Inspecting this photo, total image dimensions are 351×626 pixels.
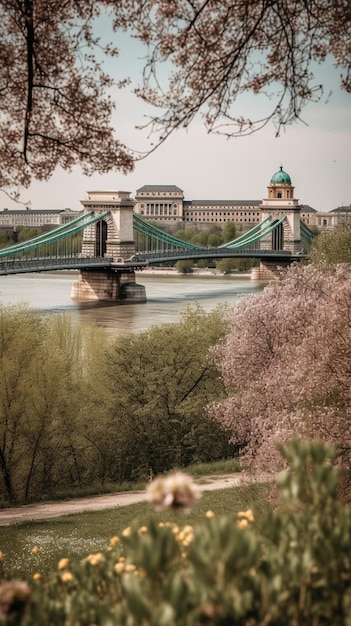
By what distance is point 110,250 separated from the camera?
5769 cm

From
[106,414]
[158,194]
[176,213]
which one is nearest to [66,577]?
[106,414]

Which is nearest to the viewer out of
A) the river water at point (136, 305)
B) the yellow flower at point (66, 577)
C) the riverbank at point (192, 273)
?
the yellow flower at point (66, 577)

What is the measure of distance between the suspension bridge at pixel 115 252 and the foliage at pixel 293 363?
30.4 meters

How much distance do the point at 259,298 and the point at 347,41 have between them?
9.77m

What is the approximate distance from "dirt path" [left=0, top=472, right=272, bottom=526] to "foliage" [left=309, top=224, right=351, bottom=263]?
10.8 meters

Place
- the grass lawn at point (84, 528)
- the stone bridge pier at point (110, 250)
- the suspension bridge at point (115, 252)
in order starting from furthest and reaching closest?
→ 1. the stone bridge pier at point (110, 250)
2. the suspension bridge at point (115, 252)
3. the grass lawn at point (84, 528)

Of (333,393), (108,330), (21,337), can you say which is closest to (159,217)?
(108,330)

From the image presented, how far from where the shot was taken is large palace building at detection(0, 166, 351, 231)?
88812 mm

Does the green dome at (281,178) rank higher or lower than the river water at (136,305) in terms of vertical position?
higher

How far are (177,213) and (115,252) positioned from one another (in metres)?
37.1

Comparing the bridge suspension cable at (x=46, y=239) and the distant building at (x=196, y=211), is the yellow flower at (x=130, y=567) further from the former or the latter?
the distant building at (x=196, y=211)

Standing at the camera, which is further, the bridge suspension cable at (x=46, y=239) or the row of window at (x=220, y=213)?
the row of window at (x=220, y=213)

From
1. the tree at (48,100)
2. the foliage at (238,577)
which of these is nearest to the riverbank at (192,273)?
the tree at (48,100)

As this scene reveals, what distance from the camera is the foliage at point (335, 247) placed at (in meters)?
24.8
